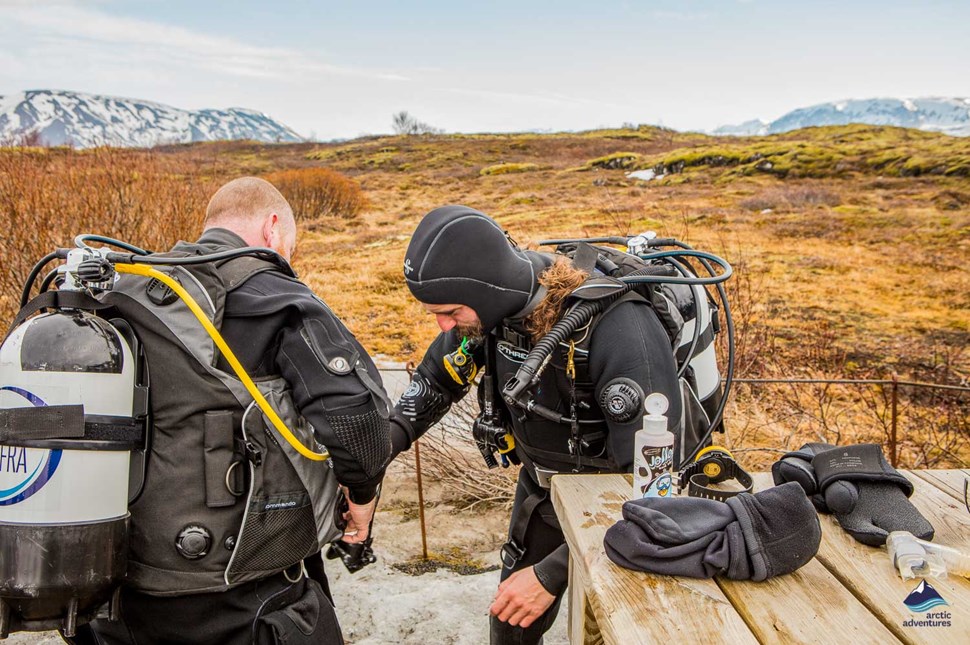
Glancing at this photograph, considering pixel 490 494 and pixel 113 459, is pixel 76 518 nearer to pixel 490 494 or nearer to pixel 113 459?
pixel 113 459

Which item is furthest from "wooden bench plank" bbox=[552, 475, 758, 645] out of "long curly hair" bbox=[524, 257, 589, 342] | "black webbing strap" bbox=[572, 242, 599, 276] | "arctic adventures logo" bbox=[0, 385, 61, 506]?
"arctic adventures logo" bbox=[0, 385, 61, 506]

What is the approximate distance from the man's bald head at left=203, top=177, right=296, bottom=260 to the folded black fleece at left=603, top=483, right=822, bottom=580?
1.45m

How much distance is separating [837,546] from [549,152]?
51.8m

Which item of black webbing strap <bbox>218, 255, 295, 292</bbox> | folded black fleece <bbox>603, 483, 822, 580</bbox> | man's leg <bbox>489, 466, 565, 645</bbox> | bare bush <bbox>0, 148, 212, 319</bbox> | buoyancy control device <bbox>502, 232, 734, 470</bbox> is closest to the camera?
folded black fleece <bbox>603, 483, 822, 580</bbox>

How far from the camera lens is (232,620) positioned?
1.98 m

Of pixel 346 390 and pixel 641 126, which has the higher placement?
pixel 641 126

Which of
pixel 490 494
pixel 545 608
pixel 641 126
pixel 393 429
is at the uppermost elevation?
pixel 641 126

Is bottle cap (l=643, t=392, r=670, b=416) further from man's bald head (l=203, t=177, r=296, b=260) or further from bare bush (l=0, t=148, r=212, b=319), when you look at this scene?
bare bush (l=0, t=148, r=212, b=319)

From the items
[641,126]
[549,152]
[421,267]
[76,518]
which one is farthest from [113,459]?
[641,126]

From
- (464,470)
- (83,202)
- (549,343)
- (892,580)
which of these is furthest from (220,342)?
(83,202)

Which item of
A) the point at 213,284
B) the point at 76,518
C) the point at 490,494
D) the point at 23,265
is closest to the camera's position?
the point at 76,518

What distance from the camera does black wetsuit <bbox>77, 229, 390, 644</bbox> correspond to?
76.4 inches

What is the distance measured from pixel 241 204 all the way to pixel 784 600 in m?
1.93

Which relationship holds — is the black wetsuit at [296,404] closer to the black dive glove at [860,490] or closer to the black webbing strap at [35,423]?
the black webbing strap at [35,423]
